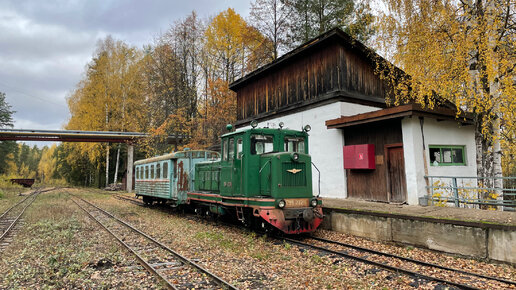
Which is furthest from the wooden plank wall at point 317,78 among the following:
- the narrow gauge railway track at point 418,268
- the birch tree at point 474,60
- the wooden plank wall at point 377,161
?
the narrow gauge railway track at point 418,268

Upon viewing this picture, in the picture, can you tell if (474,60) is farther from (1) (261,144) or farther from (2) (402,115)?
(1) (261,144)

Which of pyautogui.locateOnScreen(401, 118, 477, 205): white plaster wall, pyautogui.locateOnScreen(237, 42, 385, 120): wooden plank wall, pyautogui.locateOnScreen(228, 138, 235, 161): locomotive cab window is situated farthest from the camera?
pyautogui.locateOnScreen(237, 42, 385, 120): wooden plank wall

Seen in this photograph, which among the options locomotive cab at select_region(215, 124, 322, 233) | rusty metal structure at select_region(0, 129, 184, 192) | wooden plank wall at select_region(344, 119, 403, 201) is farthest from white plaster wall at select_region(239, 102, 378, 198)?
rusty metal structure at select_region(0, 129, 184, 192)

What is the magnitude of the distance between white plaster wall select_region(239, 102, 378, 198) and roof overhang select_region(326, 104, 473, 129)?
2.69ft

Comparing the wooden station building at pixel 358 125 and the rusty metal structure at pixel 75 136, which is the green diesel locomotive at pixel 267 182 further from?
the rusty metal structure at pixel 75 136

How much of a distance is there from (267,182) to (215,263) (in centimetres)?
276

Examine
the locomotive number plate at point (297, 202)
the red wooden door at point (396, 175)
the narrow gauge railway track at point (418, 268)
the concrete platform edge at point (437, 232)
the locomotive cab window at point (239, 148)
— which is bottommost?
the narrow gauge railway track at point (418, 268)

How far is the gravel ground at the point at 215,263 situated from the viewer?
5.17 m

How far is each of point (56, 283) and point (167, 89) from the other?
2176 centimetres

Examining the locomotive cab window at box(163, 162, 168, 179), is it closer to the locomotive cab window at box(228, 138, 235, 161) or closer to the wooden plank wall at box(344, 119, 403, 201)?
the locomotive cab window at box(228, 138, 235, 161)

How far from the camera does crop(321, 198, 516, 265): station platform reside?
591 centimetres

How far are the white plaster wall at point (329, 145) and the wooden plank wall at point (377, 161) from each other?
45cm

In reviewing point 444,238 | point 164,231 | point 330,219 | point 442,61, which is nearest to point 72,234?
point 164,231

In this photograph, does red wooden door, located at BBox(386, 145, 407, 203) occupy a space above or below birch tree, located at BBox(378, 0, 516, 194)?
below
